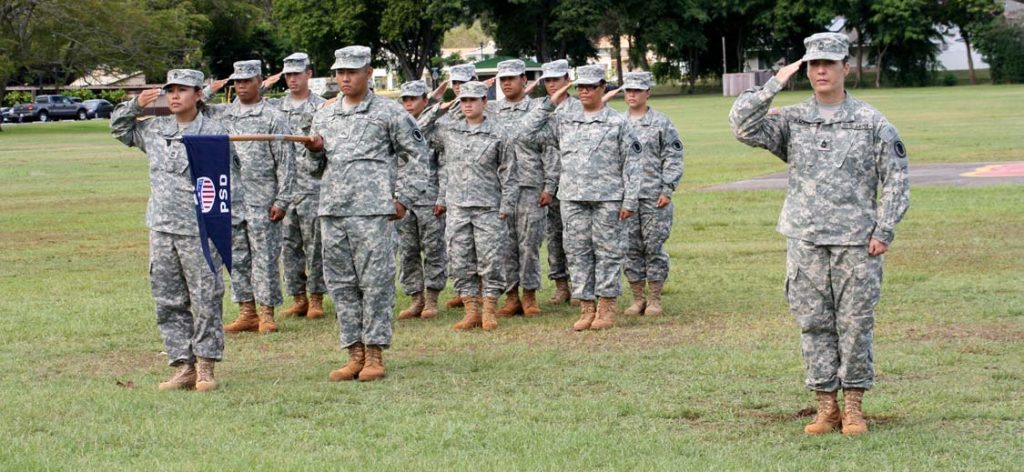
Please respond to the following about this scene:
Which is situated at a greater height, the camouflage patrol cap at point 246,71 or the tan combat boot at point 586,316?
the camouflage patrol cap at point 246,71

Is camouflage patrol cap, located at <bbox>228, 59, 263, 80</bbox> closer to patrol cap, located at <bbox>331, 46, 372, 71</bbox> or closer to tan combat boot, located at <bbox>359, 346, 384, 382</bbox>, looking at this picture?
patrol cap, located at <bbox>331, 46, 372, 71</bbox>

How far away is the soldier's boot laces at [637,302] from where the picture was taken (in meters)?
12.7

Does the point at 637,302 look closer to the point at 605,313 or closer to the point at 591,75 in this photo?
the point at 605,313

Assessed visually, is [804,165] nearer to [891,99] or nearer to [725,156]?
[725,156]

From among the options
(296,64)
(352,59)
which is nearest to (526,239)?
(296,64)

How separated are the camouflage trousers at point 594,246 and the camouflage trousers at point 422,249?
61.7 inches

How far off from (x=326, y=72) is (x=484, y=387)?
311 ft

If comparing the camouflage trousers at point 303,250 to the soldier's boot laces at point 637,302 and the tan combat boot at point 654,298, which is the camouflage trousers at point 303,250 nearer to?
the soldier's boot laces at point 637,302

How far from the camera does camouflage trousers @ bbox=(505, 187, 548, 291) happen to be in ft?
41.9

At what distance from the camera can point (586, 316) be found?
11938mm

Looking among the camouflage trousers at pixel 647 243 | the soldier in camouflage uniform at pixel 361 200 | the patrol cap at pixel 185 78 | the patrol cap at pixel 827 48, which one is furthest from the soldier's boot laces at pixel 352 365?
the patrol cap at pixel 827 48

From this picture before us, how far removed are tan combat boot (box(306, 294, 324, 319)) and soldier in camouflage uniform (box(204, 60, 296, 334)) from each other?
2.09ft


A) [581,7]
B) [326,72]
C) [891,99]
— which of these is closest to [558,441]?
[891,99]

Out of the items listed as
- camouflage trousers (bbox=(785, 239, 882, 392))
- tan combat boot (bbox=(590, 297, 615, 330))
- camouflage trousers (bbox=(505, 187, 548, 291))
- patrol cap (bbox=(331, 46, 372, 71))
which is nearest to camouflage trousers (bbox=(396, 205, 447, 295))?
camouflage trousers (bbox=(505, 187, 548, 291))
